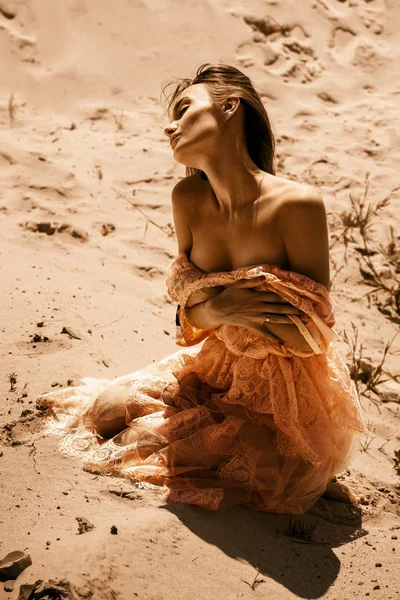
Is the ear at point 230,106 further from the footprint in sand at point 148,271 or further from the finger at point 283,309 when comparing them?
the footprint in sand at point 148,271

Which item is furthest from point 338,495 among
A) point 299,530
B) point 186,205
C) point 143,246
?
point 143,246

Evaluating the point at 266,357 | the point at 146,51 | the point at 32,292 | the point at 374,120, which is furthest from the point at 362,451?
the point at 146,51

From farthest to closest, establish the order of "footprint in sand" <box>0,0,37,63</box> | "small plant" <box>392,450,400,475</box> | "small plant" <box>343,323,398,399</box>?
"footprint in sand" <box>0,0,37,63</box>, "small plant" <box>343,323,398,399</box>, "small plant" <box>392,450,400,475</box>

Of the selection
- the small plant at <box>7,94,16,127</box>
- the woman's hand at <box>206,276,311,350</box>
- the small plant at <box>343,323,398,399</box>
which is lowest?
the small plant at <box>343,323,398,399</box>

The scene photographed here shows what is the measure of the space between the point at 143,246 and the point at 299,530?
2452mm

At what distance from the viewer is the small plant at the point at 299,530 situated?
268 cm

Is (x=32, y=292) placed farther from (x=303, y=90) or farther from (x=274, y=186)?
(x=303, y=90)

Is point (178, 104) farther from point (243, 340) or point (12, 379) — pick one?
point (12, 379)

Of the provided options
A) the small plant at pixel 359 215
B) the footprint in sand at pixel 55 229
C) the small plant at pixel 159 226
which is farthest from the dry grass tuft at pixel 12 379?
the small plant at pixel 359 215

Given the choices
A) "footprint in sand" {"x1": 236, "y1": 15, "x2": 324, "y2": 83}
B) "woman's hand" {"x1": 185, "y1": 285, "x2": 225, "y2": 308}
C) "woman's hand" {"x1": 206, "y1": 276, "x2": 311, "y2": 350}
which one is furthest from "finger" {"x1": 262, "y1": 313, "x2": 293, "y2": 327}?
"footprint in sand" {"x1": 236, "y1": 15, "x2": 324, "y2": 83}

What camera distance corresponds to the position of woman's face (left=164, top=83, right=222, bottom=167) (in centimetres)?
268

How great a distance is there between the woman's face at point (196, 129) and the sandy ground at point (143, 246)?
1156mm

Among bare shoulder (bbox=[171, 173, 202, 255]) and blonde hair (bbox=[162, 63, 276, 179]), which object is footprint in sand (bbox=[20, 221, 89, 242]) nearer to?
bare shoulder (bbox=[171, 173, 202, 255])

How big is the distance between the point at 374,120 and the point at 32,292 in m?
3.46
